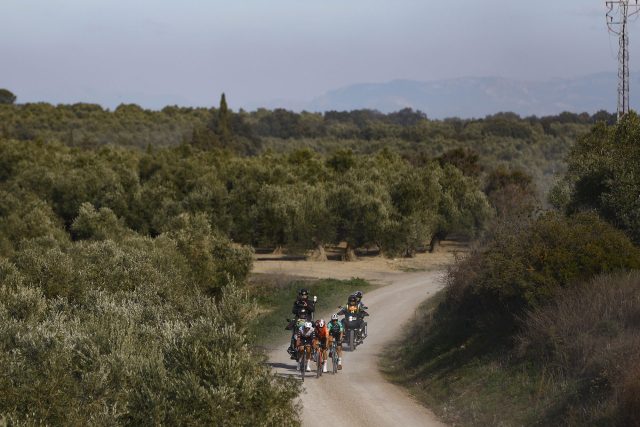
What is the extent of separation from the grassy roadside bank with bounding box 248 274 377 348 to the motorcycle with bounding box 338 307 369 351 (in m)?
3.56

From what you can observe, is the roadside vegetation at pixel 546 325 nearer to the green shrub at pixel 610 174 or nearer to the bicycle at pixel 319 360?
the green shrub at pixel 610 174

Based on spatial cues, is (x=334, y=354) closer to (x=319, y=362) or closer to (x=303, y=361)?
(x=319, y=362)

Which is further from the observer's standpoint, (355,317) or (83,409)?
(355,317)

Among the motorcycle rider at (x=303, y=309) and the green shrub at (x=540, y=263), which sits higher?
the green shrub at (x=540, y=263)

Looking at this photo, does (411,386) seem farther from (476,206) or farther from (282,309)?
(476,206)

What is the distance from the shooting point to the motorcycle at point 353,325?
26.6 m

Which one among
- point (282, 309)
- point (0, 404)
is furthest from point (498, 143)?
point (0, 404)

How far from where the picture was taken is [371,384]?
22172 mm

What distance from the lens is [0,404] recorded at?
11883 mm

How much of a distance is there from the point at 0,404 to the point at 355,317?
15.9m

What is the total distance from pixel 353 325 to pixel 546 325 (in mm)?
8151

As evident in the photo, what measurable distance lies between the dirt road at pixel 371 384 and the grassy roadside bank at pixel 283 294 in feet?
4.82

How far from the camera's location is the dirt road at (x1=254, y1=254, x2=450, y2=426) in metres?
18.5

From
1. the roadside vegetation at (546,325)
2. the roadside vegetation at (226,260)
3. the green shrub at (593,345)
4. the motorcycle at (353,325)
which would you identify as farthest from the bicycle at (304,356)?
the green shrub at (593,345)
